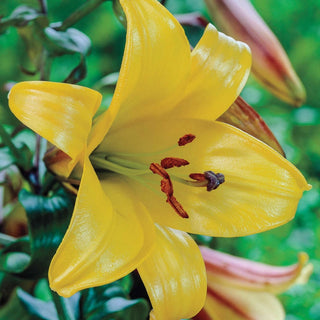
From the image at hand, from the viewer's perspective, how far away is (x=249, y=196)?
0.32 metres

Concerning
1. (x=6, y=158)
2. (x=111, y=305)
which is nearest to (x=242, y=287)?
(x=111, y=305)

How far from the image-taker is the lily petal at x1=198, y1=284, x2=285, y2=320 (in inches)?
16.4

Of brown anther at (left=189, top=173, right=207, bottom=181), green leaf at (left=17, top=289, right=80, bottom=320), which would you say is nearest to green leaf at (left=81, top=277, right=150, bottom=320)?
green leaf at (left=17, top=289, right=80, bottom=320)

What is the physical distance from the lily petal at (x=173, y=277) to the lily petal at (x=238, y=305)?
0.11m

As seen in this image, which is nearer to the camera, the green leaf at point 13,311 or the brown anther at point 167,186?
the brown anther at point 167,186

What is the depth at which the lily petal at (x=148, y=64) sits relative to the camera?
0.27 metres

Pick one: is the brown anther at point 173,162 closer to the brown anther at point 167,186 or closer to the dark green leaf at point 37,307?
the brown anther at point 167,186

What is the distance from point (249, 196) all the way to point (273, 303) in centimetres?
18

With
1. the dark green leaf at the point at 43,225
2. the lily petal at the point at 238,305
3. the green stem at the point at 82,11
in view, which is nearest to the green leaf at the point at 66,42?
the green stem at the point at 82,11

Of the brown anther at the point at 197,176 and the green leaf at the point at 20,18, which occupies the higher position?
the green leaf at the point at 20,18

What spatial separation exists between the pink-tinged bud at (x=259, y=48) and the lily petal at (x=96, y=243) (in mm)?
181

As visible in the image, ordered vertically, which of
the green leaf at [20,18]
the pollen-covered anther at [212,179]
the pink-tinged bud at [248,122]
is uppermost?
the pink-tinged bud at [248,122]

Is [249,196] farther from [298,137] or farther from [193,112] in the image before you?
[298,137]

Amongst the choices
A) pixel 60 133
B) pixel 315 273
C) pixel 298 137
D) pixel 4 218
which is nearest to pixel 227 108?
pixel 60 133
